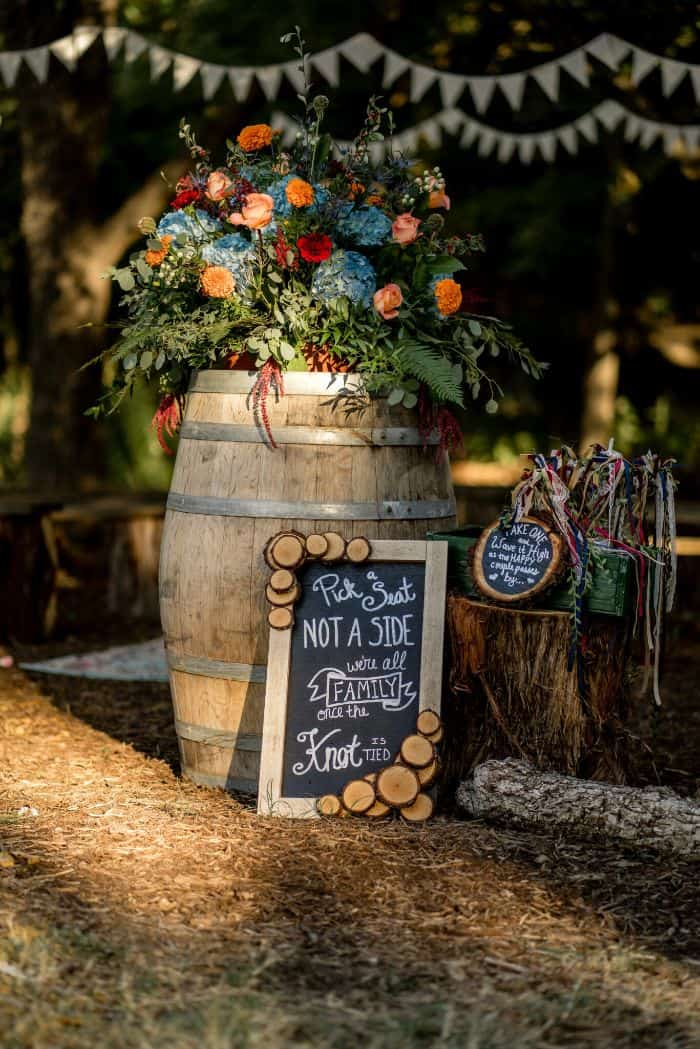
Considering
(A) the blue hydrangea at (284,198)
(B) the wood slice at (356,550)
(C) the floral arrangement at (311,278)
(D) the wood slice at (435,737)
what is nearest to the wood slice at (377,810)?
(D) the wood slice at (435,737)

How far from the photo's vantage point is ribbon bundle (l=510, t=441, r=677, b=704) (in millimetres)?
3795

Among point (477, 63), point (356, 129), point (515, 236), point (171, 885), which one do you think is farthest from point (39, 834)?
point (515, 236)

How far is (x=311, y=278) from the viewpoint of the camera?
402 cm

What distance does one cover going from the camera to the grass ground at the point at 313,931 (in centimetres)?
260

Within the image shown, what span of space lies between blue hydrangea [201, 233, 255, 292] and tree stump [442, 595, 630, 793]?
1.19 meters

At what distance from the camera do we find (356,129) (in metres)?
11.3

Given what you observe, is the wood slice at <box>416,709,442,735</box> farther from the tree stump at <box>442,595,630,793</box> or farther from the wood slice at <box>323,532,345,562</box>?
the wood slice at <box>323,532,345,562</box>

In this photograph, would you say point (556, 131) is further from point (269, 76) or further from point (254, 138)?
point (254, 138)

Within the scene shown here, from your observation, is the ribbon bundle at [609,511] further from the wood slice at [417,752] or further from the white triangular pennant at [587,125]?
the white triangular pennant at [587,125]

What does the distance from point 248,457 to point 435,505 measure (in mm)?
621

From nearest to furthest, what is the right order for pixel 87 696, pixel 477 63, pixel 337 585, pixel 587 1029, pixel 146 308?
pixel 587 1029 → pixel 337 585 → pixel 146 308 → pixel 87 696 → pixel 477 63

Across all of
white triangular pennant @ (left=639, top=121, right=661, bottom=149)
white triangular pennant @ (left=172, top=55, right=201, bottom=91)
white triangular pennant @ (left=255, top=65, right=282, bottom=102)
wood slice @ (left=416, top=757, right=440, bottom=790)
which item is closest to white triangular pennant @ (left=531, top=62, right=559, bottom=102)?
white triangular pennant @ (left=255, top=65, right=282, bottom=102)

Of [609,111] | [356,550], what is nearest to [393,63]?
[609,111]

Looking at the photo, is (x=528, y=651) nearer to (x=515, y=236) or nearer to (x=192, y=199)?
(x=192, y=199)
